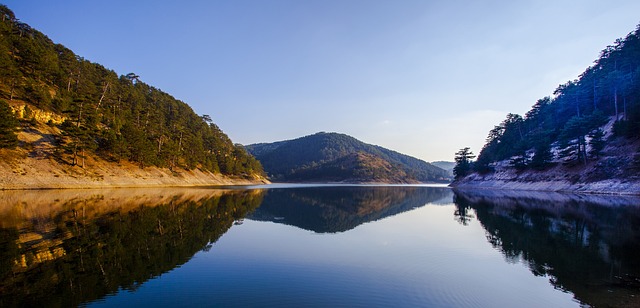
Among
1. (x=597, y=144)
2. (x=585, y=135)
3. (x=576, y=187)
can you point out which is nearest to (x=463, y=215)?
(x=576, y=187)

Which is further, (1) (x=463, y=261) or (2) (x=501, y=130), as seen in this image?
(2) (x=501, y=130)

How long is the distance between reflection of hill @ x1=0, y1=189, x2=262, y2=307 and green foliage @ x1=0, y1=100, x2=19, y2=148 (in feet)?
99.3

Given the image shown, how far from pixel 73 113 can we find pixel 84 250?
70.8 metres

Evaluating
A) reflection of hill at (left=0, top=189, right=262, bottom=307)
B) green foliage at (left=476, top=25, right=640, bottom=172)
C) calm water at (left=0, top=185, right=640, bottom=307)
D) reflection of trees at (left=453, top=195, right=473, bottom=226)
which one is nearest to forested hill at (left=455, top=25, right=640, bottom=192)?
green foliage at (left=476, top=25, right=640, bottom=172)

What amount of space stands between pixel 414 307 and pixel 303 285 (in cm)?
374

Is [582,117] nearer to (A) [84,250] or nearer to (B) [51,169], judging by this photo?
(A) [84,250]

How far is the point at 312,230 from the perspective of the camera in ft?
77.8

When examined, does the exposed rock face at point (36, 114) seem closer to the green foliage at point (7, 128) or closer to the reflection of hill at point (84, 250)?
the green foliage at point (7, 128)

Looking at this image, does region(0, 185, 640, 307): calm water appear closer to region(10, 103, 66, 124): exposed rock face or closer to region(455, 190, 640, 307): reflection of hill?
region(455, 190, 640, 307): reflection of hill

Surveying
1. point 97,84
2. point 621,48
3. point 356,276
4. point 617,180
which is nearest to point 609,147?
point 617,180

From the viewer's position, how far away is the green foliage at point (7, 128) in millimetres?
46375

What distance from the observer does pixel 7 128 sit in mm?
47250

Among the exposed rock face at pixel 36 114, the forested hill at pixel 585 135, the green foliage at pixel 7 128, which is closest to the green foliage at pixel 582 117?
the forested hill at pixel 585 135

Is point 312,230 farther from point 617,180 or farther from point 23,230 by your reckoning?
point 617,180
